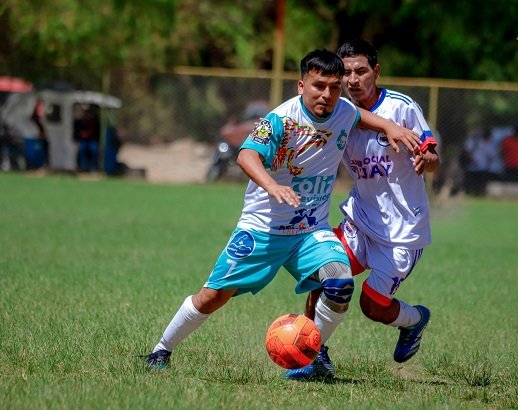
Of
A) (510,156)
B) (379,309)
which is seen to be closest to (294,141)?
(379,309)

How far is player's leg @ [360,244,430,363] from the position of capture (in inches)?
253

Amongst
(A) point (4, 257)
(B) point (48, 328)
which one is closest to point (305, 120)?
(B) point (48, 328)

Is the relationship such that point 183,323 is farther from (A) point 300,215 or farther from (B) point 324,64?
(B) point 324,64

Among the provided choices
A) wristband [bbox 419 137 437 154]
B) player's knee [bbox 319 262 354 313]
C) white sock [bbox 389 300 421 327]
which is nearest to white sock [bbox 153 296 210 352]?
player's knee [bbox 319 262 354 313]

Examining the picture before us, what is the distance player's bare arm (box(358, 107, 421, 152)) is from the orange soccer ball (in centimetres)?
128

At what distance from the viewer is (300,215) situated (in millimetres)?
5977

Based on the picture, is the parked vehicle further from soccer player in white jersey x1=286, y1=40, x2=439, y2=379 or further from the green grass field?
soccer player in white jersey x1=286, y1=40, x2=439, y2=379

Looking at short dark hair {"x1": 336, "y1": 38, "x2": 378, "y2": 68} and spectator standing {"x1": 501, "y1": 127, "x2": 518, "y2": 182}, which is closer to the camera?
short dark hair {"x1": 336, "y1": 38, "x2": 378, "y2": 68}

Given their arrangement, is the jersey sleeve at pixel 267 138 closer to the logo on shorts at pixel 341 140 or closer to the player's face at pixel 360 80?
the logo on shorts at pixel 341 140

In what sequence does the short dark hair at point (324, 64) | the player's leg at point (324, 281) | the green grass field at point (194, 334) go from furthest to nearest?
the player's leg at point (324, 281)
the short dark hair at point (324, 64)
the green grass field at point (194, 334)

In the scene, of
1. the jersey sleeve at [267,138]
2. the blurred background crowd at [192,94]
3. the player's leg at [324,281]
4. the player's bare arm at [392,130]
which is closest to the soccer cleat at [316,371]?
the player's leg at [324,281]

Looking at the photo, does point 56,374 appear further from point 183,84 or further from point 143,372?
point 183,84

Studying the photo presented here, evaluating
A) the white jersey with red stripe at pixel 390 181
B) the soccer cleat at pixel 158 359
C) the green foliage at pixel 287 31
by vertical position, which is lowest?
the soccer cleat at pixel 158 359

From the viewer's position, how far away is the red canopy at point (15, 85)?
78.2 ft
